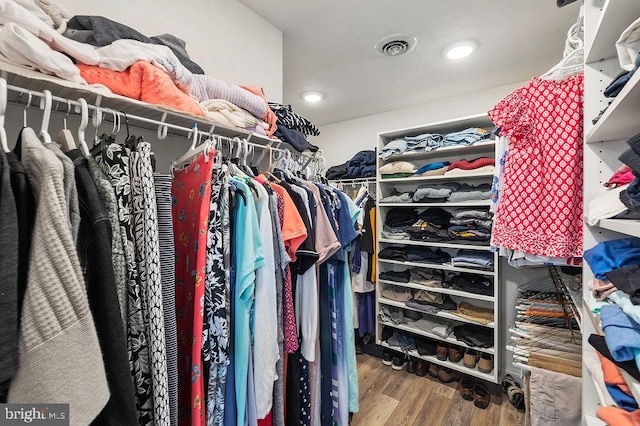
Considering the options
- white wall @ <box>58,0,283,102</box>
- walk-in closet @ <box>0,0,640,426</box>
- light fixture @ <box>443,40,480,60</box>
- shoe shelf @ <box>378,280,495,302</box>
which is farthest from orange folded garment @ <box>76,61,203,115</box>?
shoe shelf @ <box>378,280,495,302</box>

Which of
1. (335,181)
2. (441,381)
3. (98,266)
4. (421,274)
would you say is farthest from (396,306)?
(98,266)

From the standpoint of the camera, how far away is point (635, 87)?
539 mm

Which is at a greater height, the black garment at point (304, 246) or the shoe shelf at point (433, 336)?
the black garment at point (304, 246)

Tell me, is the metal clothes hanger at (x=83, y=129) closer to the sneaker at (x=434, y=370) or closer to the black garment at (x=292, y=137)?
the black garment at (x=292, y=137)

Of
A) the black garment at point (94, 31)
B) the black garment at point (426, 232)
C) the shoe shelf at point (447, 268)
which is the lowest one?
the shoe shelf at point (447, 268)

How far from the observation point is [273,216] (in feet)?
2.97

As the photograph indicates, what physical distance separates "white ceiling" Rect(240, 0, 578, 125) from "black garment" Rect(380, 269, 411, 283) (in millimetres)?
1590

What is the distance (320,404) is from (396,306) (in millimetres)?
1419

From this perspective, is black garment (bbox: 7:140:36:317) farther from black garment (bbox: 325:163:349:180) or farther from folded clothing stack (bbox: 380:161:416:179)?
black garment (bbox: 325:163:349:180)

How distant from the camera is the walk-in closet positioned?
47 cm

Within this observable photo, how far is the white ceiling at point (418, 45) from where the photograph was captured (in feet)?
4.54

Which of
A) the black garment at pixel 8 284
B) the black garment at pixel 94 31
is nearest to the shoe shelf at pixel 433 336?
the black garment at pixel 8 284

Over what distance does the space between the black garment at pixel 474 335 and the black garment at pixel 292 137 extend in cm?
184

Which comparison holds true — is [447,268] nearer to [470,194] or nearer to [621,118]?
[470,194]
